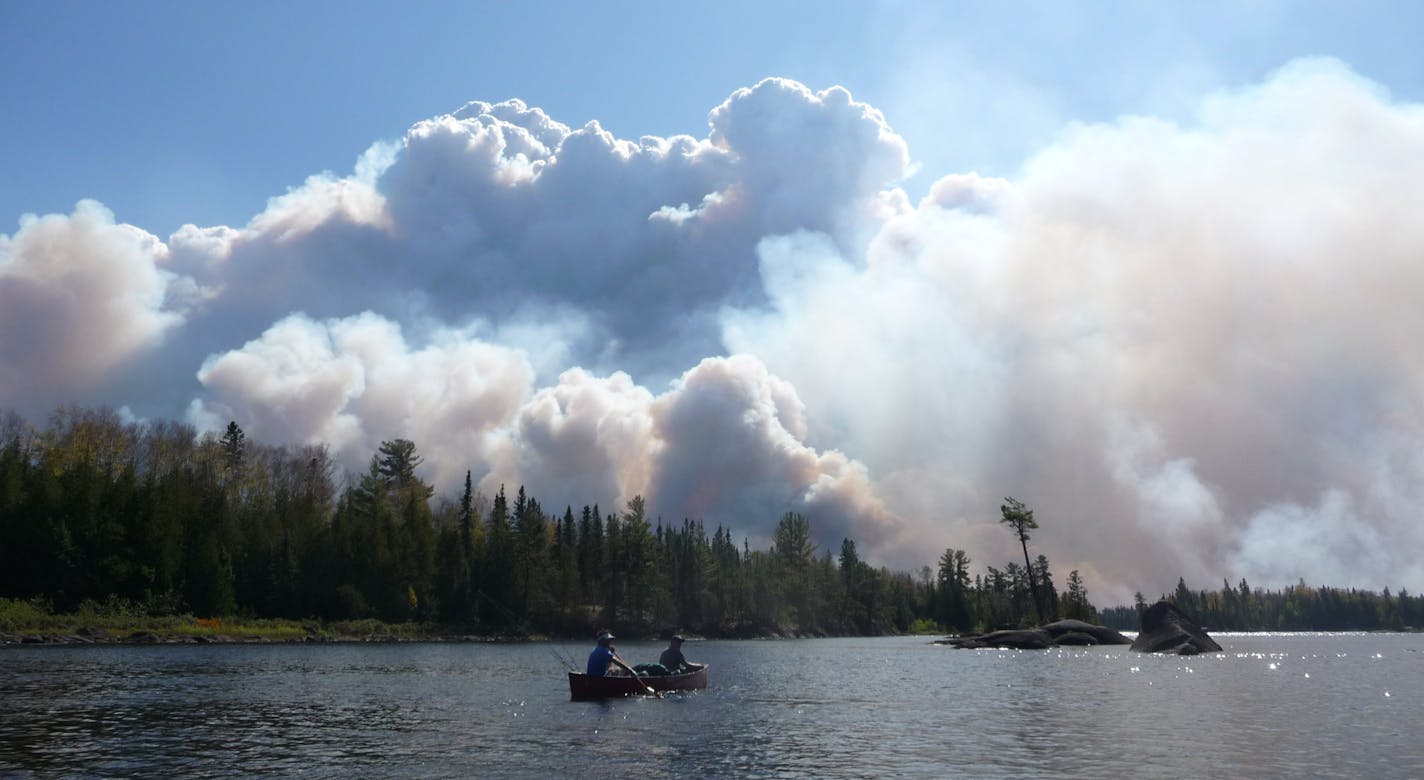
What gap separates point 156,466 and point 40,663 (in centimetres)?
8769

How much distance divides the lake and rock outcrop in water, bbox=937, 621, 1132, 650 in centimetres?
5729

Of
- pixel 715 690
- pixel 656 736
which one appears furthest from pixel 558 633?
pixel 656 736

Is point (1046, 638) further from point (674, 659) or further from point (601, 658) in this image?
point (601, 658)

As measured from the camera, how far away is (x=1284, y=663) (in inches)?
3319

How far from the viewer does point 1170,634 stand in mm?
101125

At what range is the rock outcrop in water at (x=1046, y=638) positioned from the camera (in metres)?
122

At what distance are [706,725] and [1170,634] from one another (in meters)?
83.5

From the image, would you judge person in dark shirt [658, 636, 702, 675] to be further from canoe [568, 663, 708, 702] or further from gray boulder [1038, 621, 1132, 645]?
gray boulder [1038, 621, 1132, 645]

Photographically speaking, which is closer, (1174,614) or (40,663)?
(40,663)

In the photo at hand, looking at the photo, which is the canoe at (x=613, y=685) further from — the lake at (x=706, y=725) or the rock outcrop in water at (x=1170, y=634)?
the rock outcrop in water at (x=1170, y=634)

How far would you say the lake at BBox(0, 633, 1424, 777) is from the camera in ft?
88.3

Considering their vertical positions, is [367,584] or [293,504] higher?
[293,504]

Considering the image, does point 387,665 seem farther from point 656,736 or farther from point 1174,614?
point 1174,614

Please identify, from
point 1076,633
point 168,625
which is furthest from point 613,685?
point 1076,633
